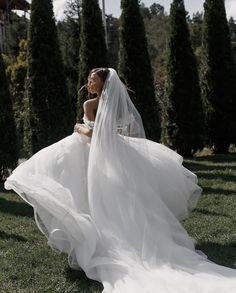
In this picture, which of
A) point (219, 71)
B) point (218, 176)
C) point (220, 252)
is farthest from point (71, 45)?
point (220, 252)

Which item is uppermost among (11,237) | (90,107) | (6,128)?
(90,107)

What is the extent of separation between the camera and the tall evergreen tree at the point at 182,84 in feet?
48.2

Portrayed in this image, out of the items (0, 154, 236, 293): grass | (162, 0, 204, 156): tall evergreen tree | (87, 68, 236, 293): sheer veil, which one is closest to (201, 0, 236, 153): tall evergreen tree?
(162, 0, 204, 156): tall evergreen tree

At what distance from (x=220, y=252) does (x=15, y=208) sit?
13.6ft

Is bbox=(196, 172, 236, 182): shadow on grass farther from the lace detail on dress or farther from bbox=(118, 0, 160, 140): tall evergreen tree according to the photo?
the lace detail on dress

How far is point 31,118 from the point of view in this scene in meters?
12.7

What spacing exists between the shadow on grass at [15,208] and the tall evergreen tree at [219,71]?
809 centimetres

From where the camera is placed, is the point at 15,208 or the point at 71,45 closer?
the point at 15,208

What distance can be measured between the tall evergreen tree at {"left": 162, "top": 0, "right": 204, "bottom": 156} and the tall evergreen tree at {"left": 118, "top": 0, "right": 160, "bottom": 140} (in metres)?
1.19

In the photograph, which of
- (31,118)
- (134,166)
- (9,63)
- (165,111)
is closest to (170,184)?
(134,166)

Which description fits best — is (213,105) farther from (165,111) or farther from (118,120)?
(118,120)

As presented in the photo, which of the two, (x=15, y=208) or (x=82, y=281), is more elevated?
(x=82, y=281)

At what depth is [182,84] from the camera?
14742mm

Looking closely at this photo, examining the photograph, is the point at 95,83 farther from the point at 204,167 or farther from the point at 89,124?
the point at 204,167
